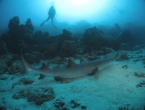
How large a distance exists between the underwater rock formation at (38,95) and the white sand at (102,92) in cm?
13

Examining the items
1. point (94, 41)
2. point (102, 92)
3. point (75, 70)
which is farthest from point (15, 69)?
point (94, 41)

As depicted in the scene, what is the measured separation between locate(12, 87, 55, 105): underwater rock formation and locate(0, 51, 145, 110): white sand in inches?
5.2

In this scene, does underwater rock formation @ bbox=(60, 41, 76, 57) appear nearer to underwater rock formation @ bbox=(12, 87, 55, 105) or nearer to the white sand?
the white sand

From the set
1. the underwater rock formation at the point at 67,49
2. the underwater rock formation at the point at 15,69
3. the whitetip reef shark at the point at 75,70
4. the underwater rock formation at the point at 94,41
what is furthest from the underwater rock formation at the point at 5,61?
the underwater rock formation at the point at 94,41

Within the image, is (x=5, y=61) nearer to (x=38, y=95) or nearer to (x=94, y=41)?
(x=38, y=95)

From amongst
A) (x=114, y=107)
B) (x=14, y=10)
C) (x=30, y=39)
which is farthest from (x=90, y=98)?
(x=14, y=10)

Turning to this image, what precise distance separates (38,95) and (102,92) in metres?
2.12

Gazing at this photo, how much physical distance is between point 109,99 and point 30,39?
10.7 m

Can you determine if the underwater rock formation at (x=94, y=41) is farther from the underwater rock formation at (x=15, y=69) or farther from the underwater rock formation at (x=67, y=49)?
the underwater rock formation at (x=15, y=69)

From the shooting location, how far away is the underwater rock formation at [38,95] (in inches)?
166

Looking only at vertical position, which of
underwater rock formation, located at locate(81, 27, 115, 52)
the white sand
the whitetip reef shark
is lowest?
the white sand

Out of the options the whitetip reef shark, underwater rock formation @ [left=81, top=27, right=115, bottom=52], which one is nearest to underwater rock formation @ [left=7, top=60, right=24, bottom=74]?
the whitetip reef shark

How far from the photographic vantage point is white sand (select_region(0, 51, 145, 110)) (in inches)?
147

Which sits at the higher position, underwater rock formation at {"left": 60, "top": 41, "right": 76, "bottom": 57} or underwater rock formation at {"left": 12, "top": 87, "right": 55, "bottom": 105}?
underwater rock formation at {"left": 60, "top": 41, "right": 76, "bottom": 57}
